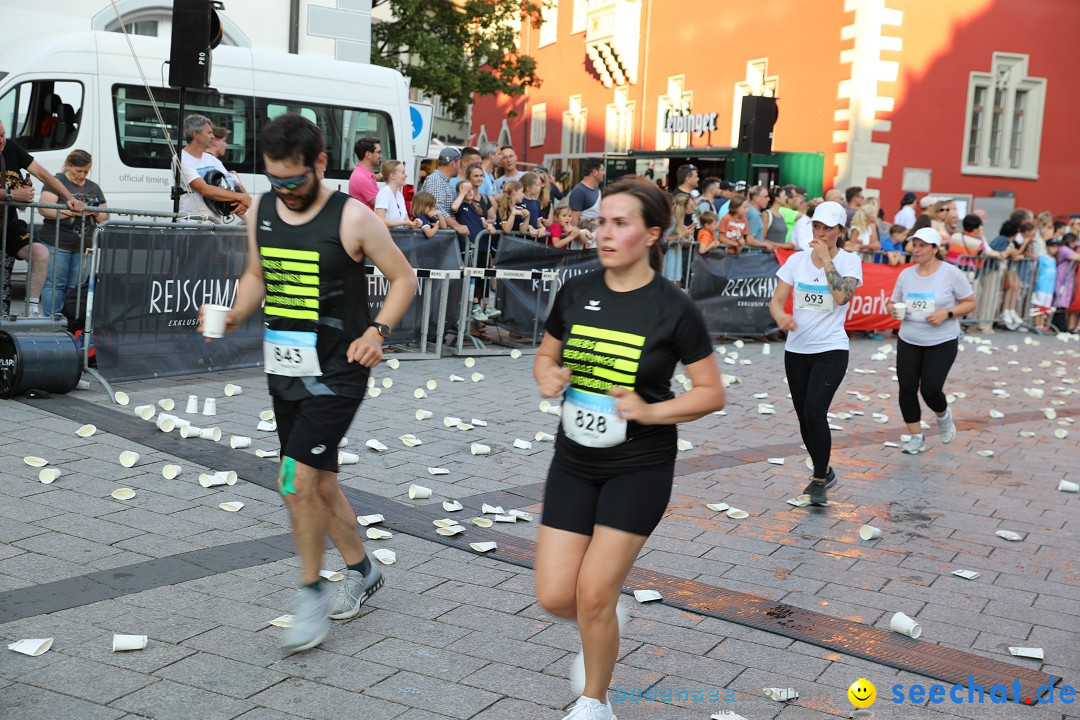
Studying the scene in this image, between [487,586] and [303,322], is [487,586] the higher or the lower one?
the lower one

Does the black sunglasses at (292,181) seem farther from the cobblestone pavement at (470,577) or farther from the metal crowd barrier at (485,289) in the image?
the metal crowd barrier at (485,289)

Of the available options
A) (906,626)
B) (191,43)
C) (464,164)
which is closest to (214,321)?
(906,626)

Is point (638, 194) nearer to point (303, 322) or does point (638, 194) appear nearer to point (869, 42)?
point (303, 322)

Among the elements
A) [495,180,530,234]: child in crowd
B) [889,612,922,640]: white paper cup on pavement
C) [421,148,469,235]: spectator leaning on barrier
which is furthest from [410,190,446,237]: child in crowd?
[889,612,922,640]: white paper cup on pavement

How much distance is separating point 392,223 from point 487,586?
280 inches

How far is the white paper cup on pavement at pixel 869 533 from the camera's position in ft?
20.7

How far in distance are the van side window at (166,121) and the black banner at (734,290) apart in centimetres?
592

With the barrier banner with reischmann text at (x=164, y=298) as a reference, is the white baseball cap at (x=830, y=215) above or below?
above

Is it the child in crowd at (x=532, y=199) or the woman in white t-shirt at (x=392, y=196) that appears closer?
the woman in white t-shirt at (x=392, y=196)

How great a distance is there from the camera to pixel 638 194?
369 centimetres

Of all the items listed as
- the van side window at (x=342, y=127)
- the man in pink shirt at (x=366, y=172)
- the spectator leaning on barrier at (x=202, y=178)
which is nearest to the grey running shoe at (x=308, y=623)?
the spectator leaning on barrier at (x=202, y=178)

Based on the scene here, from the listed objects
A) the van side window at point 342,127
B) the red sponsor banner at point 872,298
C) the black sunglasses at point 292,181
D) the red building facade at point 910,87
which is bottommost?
the red sponsor banner at point 872,298

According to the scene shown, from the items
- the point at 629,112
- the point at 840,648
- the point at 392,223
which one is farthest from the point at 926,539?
the point at 629,112

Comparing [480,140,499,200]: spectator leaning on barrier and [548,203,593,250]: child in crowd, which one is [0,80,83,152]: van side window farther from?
[548,203,593,250]: child in crowd
